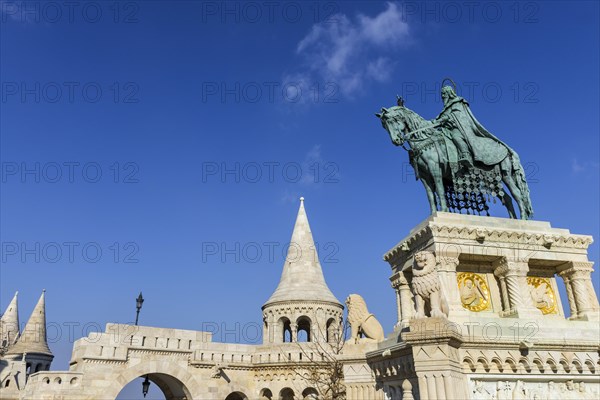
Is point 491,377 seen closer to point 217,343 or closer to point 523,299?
point 523,299

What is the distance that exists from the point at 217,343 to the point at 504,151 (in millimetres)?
19258

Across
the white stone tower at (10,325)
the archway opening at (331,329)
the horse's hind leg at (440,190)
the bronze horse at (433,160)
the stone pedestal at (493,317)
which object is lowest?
the stone pedestal at (493,317)

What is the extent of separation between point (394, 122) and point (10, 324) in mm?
35366

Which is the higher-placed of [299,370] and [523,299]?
[299,370]

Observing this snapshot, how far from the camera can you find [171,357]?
75.1 feet

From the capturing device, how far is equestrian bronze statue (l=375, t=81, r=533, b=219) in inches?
394

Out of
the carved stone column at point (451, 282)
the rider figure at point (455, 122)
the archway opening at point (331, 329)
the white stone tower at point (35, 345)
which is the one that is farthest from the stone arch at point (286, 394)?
the rider figure at point (455, 122)

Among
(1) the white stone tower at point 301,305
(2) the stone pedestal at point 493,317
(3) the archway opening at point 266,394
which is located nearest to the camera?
(2) the stone pedestal at point 493,317

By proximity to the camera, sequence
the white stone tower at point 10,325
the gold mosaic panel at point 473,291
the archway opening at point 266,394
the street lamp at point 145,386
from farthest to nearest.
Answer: the white stone tower at point 10,325
the archway opening at point 266,394
the street lamp at point 145,386
the gold mosaic panel at point 473,291

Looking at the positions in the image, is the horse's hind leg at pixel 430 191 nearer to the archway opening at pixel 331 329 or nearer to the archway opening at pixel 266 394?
the archway opening at pixel 266 394

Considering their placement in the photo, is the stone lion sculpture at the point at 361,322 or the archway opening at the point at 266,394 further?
the archway opening at the point at 266,394

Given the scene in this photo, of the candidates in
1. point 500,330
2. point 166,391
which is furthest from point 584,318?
point 166,391

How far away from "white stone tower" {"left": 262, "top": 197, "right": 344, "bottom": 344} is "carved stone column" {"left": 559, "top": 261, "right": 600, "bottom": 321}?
18.4 meters

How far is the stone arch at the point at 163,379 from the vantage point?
21.0 meters
